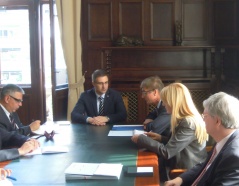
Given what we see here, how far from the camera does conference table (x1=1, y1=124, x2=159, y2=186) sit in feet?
6.79

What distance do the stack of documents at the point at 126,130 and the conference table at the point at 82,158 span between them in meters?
0.08

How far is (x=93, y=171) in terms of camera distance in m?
2.16

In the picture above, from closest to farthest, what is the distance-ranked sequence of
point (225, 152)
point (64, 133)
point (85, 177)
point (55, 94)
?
point (225, 152) < point (85, 177) < point (64, 133) < point (55, 94)

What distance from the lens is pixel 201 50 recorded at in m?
5.82

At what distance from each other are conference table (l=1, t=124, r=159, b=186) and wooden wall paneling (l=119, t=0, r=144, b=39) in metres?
Result: 2.68

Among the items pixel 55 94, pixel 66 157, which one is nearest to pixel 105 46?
pixel 55 94

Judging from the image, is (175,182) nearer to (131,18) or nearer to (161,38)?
(161,38)

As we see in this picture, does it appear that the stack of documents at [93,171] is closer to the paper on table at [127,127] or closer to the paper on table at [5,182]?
the paper on table at [5,182]

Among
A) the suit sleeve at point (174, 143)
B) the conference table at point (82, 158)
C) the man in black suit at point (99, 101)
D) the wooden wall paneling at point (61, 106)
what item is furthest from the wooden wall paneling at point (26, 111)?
the suit sleeve at point (174, 143)

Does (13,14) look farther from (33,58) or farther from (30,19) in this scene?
(33,58)

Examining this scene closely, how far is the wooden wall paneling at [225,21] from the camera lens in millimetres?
5758

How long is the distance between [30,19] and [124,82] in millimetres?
1821

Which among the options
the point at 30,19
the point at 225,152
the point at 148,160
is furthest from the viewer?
the point at 30,19

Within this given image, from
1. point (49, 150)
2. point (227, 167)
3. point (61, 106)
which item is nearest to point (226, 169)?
point (227, 167)
